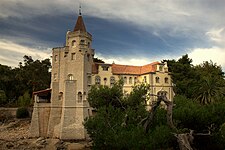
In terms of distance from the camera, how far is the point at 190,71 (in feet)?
119

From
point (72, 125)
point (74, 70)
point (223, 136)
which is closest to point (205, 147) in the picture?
point (223, 136)

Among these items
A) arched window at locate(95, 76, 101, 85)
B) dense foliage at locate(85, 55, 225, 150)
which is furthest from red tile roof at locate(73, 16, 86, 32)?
dense foliage at locate(85, 55, 225, 150)

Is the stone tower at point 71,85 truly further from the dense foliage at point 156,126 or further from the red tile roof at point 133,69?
the dense foliage at point 156,126

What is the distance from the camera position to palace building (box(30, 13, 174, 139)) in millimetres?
30781

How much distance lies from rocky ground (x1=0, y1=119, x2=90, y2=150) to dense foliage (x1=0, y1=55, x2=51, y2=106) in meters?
10.9

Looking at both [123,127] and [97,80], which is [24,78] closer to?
[97,80]

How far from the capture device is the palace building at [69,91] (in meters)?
30.8

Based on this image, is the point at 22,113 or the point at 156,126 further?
the point at 22,113

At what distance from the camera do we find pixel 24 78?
1875 inches

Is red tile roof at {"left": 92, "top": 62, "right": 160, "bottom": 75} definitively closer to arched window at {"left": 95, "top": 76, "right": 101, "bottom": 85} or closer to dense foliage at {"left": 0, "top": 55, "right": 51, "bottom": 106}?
arched window at {"left": 95, "top": 76, "right": 101, "bottom": 85}

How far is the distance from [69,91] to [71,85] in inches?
34.1

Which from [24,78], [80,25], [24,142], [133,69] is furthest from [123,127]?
[24,78]

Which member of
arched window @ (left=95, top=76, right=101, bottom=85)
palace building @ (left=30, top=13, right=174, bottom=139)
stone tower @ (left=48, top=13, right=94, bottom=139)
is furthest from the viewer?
arched window @ (left=95, top=76, right=101, bottom=85)

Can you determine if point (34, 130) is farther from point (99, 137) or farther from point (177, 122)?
point (177, 122)
